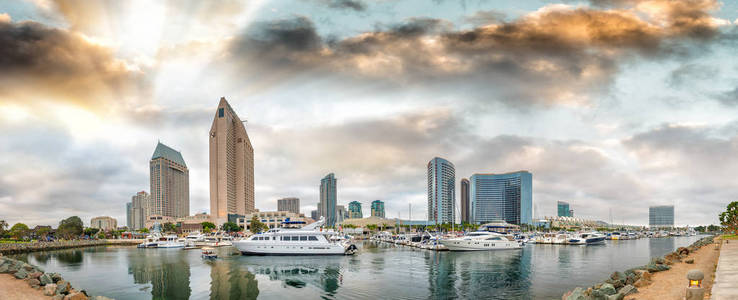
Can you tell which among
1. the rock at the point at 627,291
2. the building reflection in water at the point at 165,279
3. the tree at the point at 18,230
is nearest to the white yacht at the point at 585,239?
the building reflection in water at the point at 165,279

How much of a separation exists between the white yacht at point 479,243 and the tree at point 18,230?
12919 cm

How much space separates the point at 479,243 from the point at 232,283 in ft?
191

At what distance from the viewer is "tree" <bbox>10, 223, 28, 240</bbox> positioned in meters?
127

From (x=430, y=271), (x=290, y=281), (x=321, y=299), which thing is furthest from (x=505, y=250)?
(x=321, y=299)

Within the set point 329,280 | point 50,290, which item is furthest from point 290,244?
point 50,290

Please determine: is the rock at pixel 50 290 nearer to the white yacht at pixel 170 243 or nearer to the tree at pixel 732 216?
the white yacht at pixel 170 243

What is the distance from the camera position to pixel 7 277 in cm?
2911

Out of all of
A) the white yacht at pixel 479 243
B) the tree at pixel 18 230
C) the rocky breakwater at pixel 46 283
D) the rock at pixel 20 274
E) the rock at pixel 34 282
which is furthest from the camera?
the tree at pixel 18 230

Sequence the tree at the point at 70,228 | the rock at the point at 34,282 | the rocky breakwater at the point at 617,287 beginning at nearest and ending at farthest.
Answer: the rocky breakwater at the point at 617,287, the rock at the point at 34,282, the tree at the point at 70,228

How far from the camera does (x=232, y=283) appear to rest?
1495 inches

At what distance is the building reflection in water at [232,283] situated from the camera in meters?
32.2

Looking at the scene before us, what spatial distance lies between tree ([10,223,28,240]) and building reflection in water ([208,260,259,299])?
117m

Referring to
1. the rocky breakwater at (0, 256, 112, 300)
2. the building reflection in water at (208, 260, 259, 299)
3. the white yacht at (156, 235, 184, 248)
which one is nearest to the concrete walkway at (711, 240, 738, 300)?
Result: the building reflection in water at (208, 260, 259, 299)

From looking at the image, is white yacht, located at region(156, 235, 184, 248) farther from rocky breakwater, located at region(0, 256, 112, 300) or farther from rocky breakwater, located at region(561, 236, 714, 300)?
rocky breakwater, located at region(561, 236, 714, 300)
